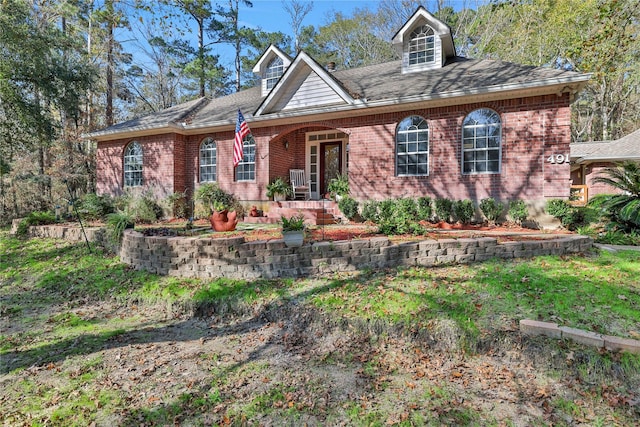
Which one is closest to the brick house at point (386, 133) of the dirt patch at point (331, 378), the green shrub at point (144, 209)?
the green shrub at point (144, 209)

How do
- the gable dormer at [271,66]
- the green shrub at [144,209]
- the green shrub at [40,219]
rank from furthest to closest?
the gable dormer at [271,66], the green shrub at [144,209], the green shrub at [40,219]

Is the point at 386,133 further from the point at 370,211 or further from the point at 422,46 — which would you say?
the point at 422,46

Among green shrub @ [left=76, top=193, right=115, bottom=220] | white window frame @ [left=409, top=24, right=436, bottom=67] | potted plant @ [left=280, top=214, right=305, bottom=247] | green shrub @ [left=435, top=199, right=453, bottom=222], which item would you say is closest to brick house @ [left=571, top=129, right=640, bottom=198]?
white window frame @ [left=409, top=24, right=436, bottom=67]

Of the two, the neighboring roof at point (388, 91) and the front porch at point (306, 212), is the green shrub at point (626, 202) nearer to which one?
the neighboring roof at point (388, 91)

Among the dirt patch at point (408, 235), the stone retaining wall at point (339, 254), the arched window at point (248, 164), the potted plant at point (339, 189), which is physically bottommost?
the stone retaining wall at point (339, 254)

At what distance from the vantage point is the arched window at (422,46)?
11.1 metres

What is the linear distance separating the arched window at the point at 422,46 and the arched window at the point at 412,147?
116 inches

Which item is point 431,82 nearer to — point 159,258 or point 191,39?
point 159,258

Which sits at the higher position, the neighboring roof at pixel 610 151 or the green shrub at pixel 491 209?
the neighboring roof at pixel 610 151

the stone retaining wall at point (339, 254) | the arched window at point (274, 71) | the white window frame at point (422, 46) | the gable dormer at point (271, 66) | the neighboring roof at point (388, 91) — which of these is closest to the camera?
the stone retaining wall at point (339, 254)

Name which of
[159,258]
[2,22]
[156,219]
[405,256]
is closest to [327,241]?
[405,256]

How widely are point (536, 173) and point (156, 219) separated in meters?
12.2

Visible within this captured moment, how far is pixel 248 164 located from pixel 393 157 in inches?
208

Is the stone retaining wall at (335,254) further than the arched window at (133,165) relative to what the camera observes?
No
